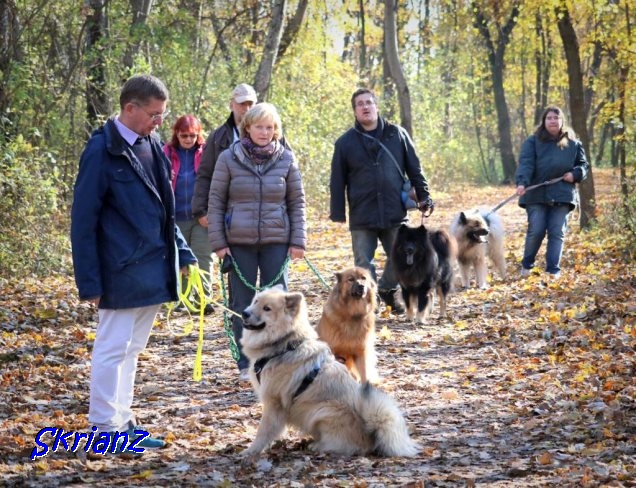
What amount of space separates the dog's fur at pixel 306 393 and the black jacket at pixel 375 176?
3756 mm

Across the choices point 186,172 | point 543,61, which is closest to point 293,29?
point 186,172

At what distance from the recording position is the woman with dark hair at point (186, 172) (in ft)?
31.9

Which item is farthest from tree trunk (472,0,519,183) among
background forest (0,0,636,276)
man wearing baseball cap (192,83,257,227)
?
man wearing baseball cap (192,83,257,227)

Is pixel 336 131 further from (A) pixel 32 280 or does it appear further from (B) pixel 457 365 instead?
(B) pixel 457 365

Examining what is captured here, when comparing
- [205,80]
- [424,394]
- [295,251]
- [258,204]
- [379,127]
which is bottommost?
[424,394]

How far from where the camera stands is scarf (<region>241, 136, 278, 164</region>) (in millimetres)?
6574

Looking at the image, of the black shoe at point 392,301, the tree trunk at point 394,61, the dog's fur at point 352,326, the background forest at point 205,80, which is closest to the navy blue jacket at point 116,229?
the dog's fur at point 352,326

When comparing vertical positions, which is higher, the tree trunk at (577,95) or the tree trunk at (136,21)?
the tree trunk at (136,21)

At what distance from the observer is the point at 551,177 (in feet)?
39.1

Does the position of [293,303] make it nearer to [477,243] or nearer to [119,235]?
[119,235]

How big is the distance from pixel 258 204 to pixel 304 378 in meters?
1.75

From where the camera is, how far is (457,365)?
8.03m

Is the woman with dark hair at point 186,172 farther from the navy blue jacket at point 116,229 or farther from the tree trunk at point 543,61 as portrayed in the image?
the tree trunk at point 543,61

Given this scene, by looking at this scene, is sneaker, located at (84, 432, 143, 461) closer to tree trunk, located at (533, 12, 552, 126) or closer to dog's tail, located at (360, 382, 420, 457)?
dog's tail, located at (360, 382, 420, 457)
